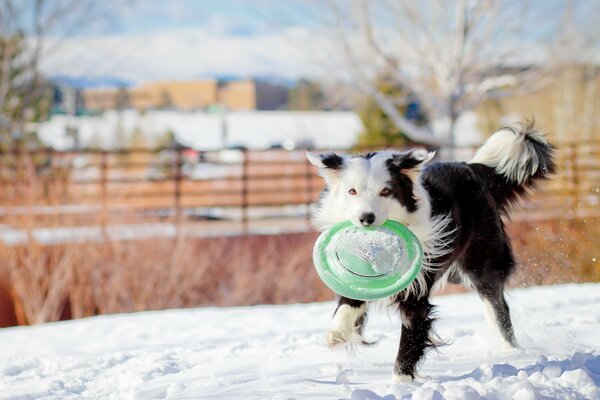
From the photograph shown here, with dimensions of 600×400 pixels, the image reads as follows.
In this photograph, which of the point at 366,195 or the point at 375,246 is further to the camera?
the point at 375,246

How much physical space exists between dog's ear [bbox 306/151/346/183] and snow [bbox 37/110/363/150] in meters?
22.9

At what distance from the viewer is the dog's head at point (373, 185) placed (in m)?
3.96

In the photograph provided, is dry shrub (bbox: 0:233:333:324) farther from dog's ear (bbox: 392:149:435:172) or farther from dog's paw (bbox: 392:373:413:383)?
dog's ear (bbox: 392:149:435:172)

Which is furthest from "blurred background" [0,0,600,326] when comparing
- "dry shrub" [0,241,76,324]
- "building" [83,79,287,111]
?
"building" [83,79,287,111]

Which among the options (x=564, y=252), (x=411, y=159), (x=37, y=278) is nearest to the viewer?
(x=411, y=159)

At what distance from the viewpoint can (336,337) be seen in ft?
14.0

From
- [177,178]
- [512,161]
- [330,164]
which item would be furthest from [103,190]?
[330,164]

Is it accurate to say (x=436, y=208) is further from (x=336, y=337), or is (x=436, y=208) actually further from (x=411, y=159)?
(x=336, y=337)

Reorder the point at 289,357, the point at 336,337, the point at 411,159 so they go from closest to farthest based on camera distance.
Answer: the point at 411,159 < the point at 336,337 < the point at 289,357

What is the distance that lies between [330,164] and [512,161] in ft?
5.75

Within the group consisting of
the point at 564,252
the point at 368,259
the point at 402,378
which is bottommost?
the point at 564,252

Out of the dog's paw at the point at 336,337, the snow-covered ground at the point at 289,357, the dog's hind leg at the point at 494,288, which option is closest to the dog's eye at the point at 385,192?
the dog's paw at the point at 336,337

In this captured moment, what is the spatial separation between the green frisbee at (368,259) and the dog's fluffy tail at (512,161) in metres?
1.31

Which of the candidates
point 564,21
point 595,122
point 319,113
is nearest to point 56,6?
point 564,21
